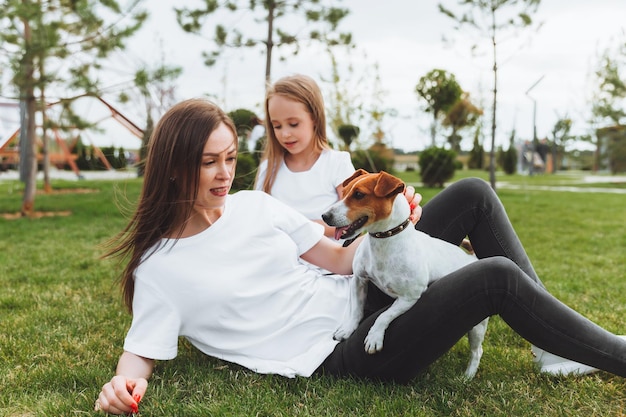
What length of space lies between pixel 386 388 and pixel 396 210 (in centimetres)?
71

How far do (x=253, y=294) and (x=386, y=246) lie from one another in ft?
1.77

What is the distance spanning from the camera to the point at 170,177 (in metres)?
2.03

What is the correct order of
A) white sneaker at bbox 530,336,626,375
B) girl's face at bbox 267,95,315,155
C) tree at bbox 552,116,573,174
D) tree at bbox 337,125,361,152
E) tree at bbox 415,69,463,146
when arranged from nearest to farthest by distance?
1. white sneaker at bbox 530,336,626,375
2. girl's face at bbox 267,95,315,155
3. tree at bbox 337,125,361,152
4. tree at bbox 415,69,463,146
5. tree at bbox 552,116,573,174

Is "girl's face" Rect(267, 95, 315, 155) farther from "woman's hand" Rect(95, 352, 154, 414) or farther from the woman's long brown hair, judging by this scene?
"woman's hand" Rect(95, 352, 154, 414)

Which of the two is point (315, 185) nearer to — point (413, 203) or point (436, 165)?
point (413, 203)

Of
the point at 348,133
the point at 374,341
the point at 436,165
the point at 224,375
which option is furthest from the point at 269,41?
the point at 374,341

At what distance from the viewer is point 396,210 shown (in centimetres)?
183

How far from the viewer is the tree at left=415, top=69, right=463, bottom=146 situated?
21.1 m

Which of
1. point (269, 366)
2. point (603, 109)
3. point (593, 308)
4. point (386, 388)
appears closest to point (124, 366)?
point (269, 366)

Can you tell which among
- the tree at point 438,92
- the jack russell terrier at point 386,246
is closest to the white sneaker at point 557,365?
the jack russell terrier at point 386,246

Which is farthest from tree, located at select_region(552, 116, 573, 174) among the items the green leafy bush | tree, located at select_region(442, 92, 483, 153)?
the green leafy bush

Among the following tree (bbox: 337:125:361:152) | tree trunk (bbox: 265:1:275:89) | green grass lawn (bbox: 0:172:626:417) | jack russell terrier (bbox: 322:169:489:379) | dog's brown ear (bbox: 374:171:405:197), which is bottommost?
green grass lawn (bbox: 0:172:626:417)

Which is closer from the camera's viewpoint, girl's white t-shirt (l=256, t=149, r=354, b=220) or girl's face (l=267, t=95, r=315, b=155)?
girl's face (l=267, t=95, r=315, b=155)

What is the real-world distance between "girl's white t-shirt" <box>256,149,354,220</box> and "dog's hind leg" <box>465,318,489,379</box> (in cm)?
121
